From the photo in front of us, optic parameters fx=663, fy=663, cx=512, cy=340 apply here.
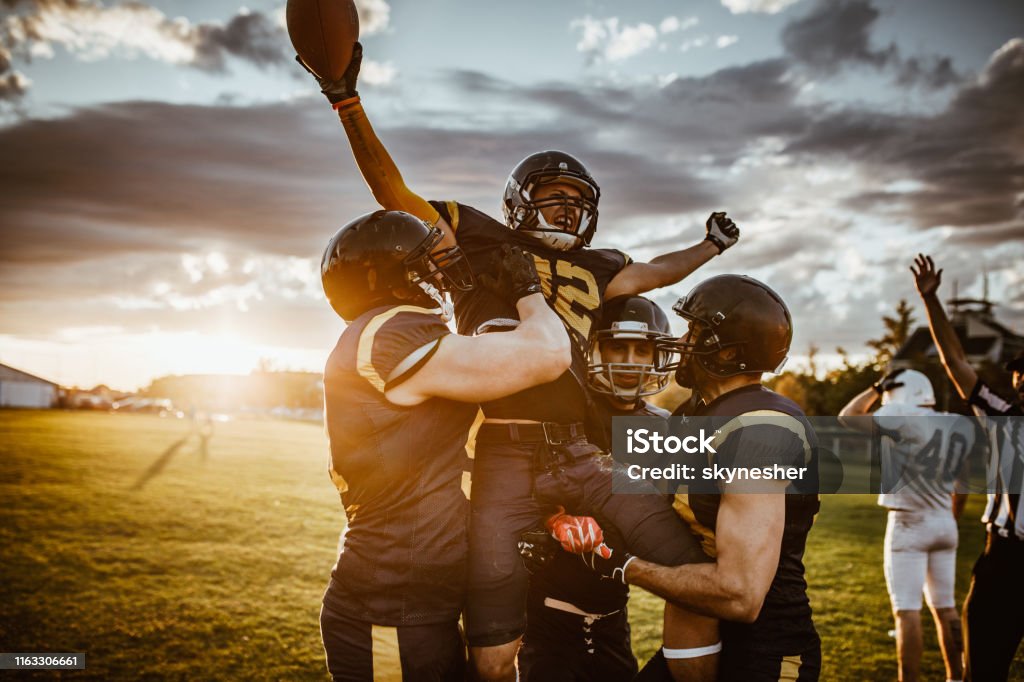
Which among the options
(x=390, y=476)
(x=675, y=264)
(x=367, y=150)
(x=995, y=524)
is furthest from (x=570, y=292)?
(x=995, y=524)

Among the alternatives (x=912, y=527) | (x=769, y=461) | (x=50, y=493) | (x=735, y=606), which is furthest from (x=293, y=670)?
(x=50, y=493)

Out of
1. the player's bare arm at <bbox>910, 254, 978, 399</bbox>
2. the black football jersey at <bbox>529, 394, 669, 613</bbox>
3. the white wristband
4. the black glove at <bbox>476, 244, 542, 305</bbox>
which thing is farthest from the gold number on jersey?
the player's bare arm at <bbox>910, 254, 978, 399</bbox>

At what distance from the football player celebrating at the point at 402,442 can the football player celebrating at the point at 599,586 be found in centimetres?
130

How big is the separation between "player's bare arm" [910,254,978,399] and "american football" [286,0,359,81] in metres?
5.41

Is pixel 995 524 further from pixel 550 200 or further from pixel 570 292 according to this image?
pixel 550 200

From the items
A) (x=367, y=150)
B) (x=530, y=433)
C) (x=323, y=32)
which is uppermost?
(x=323, y=32)

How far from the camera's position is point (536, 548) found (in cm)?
370

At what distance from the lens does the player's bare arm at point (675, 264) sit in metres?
4.88

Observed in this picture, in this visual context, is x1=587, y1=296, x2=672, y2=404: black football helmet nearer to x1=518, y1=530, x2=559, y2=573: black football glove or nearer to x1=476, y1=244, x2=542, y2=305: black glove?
x1=476, y1=244, x2=542, y2=305: black glove

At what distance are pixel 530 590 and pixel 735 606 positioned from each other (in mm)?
2023

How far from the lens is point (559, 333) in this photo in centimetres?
345

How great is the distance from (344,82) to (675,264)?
2.65m

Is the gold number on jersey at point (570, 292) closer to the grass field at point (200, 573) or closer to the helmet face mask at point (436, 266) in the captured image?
the helmet face mask at point (436, 266)

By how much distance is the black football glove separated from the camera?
3688 millimetres
